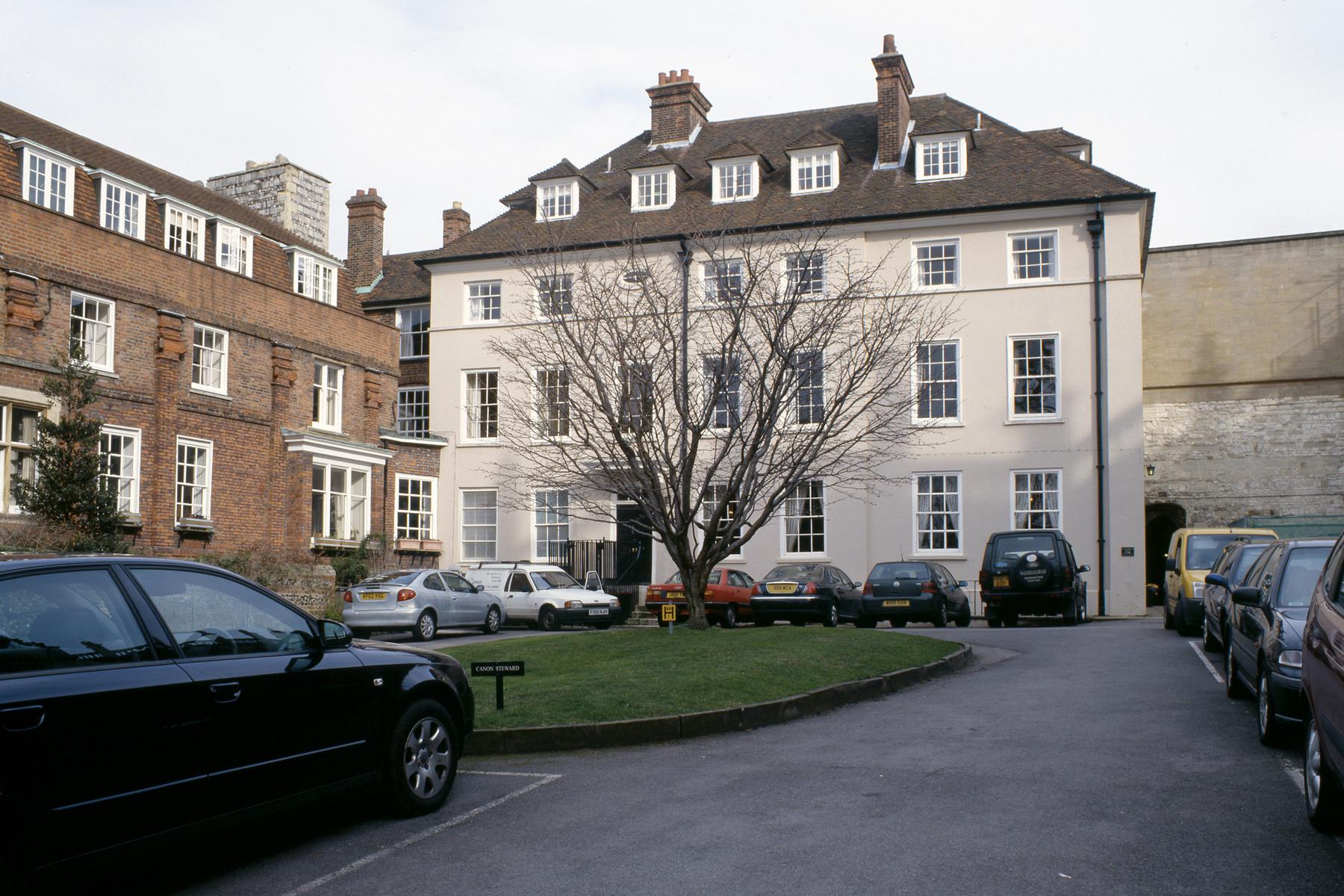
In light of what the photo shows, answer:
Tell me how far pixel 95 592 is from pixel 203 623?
2.15ft

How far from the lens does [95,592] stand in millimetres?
5383

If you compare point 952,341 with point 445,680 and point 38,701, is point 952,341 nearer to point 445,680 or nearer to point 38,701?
point 445,680

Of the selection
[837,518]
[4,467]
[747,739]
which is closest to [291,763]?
[747,739]

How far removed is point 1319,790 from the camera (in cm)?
612

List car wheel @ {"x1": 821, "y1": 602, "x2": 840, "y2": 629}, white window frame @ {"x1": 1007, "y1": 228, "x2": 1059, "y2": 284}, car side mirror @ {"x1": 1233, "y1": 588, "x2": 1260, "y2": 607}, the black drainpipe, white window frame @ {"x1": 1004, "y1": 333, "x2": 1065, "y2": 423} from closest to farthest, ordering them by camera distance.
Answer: car side mirror @ {"x1": 1233, "y1": 588, "x2": 1260, "y2": 607}
car wheel @ {"x1": 821, "y1": 602, "x2": 840, "y2": 629}
the black drainpipe
white window frame @ {"x1": 1004, "y1": 333, "x2": 1065, "y2": 423}
white window frame @ {"x1": 1007, "y1": 228, "x2": 1059, "y2": 284}

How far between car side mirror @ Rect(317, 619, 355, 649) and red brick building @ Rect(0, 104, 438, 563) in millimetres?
17611

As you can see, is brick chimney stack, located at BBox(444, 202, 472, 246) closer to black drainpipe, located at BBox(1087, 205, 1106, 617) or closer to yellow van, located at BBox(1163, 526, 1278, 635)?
black drainpipe, located at BBox(1087, 205, 1106, 617)

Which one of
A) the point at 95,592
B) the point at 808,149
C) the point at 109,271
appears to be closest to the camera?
the point at 95,592

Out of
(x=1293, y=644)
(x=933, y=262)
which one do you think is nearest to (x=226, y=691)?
(x=1293, y=644)

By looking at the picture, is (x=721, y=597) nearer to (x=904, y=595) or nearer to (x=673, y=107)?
(x=904, y=595)

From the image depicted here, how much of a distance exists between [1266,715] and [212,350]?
23635 millimetres

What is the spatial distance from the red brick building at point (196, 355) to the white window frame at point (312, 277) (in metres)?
0.06

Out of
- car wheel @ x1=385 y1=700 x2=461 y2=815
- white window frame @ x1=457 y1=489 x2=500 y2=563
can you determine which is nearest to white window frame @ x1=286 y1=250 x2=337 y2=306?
white window frame @ x1=457 y1=489 x2=500 y2=563

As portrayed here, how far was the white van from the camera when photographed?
25.8 m
